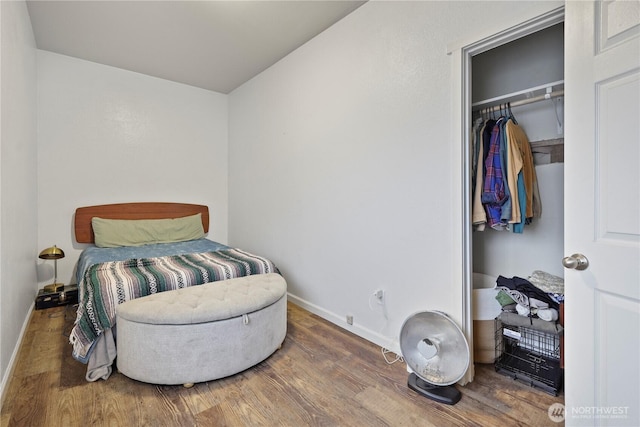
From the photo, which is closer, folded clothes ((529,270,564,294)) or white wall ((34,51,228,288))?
folded clothes ((529,270,564,294))

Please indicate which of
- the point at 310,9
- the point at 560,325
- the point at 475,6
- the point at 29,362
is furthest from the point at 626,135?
the point at 29,362

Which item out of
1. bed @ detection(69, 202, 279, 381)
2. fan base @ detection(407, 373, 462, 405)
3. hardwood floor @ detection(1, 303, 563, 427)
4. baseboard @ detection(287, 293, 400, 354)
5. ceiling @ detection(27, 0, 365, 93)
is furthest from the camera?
ceiling @ detection(27, 0, 365, 93)

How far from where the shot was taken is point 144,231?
11.9 ft

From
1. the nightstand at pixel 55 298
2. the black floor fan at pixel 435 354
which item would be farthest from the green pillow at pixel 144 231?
the black floor fan at pixel 435 354

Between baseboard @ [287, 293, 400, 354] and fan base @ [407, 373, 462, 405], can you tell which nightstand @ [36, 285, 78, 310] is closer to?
baseboard @ [287, 293, 400, 354]

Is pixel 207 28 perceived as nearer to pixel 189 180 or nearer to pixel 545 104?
pixel 189 180

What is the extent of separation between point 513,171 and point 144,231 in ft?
12.2

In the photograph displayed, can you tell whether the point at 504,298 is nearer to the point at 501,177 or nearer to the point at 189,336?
the point at 501,177

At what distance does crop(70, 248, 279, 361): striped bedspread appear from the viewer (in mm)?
1867

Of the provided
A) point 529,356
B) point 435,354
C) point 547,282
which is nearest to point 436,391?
point 435,354

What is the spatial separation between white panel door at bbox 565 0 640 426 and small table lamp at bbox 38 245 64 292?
4.00 m

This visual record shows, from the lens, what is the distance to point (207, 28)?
270cm

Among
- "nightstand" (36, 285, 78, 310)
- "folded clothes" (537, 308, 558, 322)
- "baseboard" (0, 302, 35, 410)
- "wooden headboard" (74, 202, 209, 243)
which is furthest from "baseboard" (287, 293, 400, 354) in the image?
"nightstand" (36, 285, 78, 310)

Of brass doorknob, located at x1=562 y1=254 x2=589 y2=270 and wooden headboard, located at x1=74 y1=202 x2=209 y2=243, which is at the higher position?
wooden headboard, located at x1=74 y1=202 x2=209 y2=243
